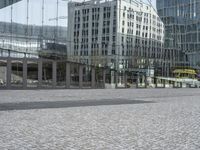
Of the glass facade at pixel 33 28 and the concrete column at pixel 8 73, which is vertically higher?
the glass facade at pixel 33 28

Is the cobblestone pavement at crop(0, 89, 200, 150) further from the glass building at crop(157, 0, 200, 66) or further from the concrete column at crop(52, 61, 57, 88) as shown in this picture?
the glass building at crop(157, 0, 200, 66)

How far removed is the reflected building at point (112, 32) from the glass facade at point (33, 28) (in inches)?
148

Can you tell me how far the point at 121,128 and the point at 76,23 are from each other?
159ft

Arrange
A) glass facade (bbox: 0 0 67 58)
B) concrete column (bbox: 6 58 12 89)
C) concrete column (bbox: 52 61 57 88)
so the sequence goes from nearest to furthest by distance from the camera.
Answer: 1. concrete column (bbox: 6 58 12 89)
2. glass facade (bbox: 0 0 67 58)
3. concrete column (bbox: 52 61 57 88)

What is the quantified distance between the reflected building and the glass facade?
375 cm

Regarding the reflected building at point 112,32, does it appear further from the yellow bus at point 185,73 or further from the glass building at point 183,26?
the glass building at point 183,26

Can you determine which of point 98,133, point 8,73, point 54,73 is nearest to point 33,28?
point 54,73

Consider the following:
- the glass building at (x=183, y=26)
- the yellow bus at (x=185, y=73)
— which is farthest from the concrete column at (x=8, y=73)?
the glass building at (x=183, y=26)

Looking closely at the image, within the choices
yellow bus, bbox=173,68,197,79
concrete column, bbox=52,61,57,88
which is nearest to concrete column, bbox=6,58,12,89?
concrete column, bbox=52,61,57,88

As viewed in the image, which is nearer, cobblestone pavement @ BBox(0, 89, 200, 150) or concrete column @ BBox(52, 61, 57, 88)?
cobblestone pavement @ BBox(0, 89, 200, 150)

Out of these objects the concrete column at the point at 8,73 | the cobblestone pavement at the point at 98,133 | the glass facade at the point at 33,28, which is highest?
the glass facade at the point at 33,28

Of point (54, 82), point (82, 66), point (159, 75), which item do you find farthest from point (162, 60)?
point (54, 82)

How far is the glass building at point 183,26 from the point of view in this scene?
7406 centimetres

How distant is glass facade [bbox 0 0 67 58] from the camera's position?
47.5m
